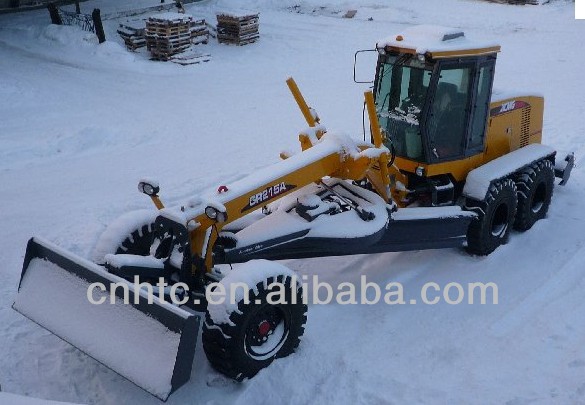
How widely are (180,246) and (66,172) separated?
518 centimetres

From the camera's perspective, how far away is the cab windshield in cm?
647

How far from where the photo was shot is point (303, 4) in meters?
24.7

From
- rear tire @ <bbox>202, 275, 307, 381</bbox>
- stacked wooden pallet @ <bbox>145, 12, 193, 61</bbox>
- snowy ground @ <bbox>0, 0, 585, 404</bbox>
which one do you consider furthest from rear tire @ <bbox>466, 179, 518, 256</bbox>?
stacked wooden pallet @ <bbox>145, 12, 193, 61</bbox>

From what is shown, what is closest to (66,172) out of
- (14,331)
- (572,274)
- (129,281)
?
(14,331)

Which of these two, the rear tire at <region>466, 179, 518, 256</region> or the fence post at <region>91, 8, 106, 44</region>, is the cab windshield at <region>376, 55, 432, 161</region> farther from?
the fence post at <region>91, 8, 106, 44</region>

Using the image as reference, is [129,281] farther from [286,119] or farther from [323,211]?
[286,119]

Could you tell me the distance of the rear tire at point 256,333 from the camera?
4.70 meters

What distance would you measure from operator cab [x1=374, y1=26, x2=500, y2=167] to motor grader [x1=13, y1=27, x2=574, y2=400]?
0.6 inches

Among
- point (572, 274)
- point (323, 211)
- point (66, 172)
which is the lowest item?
point (572, 274)

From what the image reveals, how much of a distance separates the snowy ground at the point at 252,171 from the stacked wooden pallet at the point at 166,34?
547 millimetres

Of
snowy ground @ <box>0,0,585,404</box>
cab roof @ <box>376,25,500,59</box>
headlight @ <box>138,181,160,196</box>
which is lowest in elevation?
snowy ground @ <box>0,0,585,404</box>

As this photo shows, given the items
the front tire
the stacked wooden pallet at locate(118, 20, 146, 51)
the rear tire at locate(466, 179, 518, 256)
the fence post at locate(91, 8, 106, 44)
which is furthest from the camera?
the stacked wooden pallet at locate(118, 20, 146, 51)

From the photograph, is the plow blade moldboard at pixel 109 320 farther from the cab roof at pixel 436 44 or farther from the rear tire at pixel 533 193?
the rear tire at pixel 533 193

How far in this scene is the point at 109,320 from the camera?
15.6 feet
